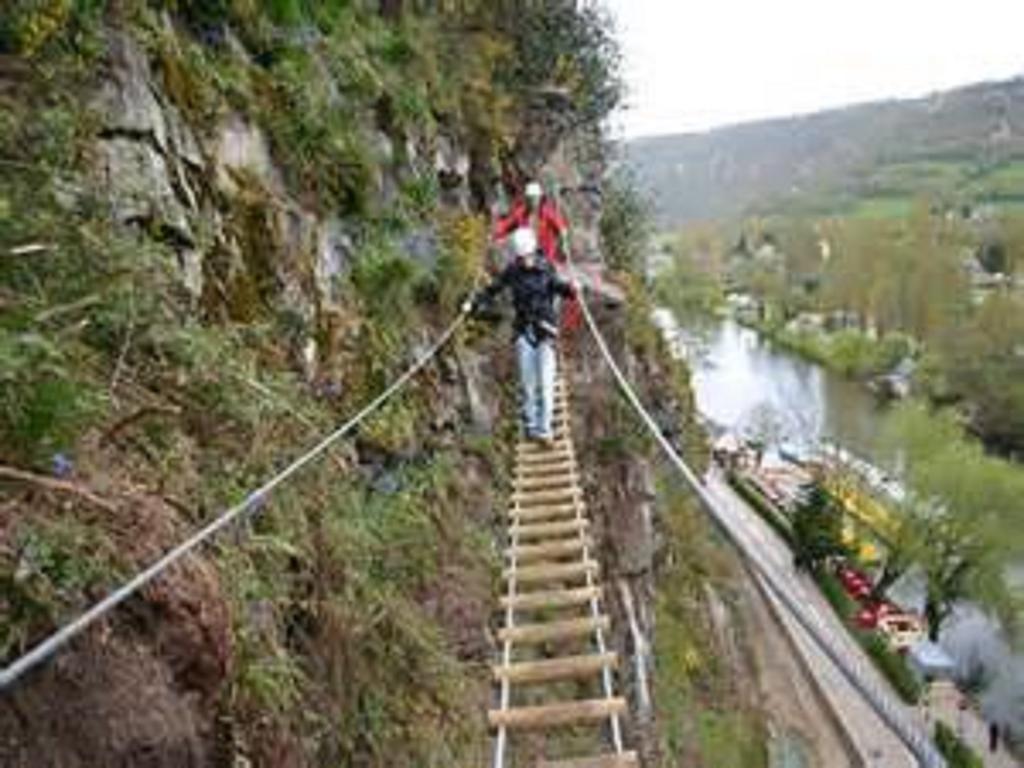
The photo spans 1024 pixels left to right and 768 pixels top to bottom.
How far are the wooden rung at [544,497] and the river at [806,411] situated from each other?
921 inches

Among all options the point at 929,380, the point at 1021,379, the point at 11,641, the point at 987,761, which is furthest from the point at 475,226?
the point at 929,380

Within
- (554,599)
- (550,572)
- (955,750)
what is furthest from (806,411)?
(554,599)

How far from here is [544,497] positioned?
9156mm

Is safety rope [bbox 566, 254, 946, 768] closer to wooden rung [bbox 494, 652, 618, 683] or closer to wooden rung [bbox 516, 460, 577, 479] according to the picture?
wooden rung [bbox 494, 652, 618, 683]

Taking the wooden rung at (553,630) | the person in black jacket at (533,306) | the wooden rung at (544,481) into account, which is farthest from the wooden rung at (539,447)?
the wooden rung at (553,630)

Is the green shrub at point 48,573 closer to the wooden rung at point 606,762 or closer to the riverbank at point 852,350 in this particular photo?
the wooden rung at point 606,762

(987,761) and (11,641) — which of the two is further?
(987,761)

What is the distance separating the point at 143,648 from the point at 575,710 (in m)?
2.64

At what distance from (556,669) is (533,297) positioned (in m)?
4.76

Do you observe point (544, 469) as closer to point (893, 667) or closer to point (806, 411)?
point (893, 667)

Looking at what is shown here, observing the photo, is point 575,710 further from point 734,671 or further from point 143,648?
point 734,671

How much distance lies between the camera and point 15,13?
4918mm

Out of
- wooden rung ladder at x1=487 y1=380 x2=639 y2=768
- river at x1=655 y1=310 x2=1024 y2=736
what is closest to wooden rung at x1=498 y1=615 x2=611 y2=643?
wooden rung ladder at x1=487 y1=380 x2=639 y2=768

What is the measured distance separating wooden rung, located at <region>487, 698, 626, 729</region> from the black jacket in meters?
5.12
